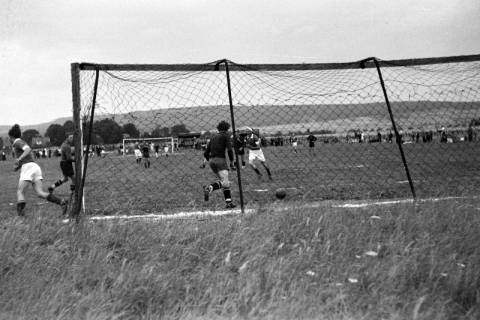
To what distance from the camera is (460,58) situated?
7723 mm

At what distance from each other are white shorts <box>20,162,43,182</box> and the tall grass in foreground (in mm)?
3406

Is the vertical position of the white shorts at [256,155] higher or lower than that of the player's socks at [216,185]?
higher

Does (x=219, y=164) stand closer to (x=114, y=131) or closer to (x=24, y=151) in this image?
(x=114, y=131)

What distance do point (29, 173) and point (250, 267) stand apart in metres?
6.04

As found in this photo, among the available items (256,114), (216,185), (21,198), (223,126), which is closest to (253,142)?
(216,185)

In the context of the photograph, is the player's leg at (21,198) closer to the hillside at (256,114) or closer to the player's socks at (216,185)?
the hillside at (256,114)

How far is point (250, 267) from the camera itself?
4.05m

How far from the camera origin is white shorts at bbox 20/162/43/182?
28.3 feet

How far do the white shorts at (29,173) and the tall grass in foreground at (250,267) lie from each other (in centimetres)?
341

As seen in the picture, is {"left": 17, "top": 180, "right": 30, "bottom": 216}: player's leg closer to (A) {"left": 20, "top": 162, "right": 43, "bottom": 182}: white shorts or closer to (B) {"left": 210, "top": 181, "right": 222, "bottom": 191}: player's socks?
(A) {"left": 20, "top": 162, "right": 43, "bottom": 182}: white shorts

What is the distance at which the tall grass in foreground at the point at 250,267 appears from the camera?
3.39m

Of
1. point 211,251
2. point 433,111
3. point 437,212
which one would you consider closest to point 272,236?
point 211,251

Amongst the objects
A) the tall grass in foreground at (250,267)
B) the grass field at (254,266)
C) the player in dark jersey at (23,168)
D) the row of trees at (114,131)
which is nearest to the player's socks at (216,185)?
the row of trees at (114,131)

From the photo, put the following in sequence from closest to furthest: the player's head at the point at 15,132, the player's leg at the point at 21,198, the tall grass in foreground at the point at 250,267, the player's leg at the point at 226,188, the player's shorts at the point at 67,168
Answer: the tall grass in foreground at the point at 250,267, the player's leg at the point at 21,198, the player's head at the point at 15,132, the player's leg at the point at 226,188, the player's shorts at the point at 67,168
